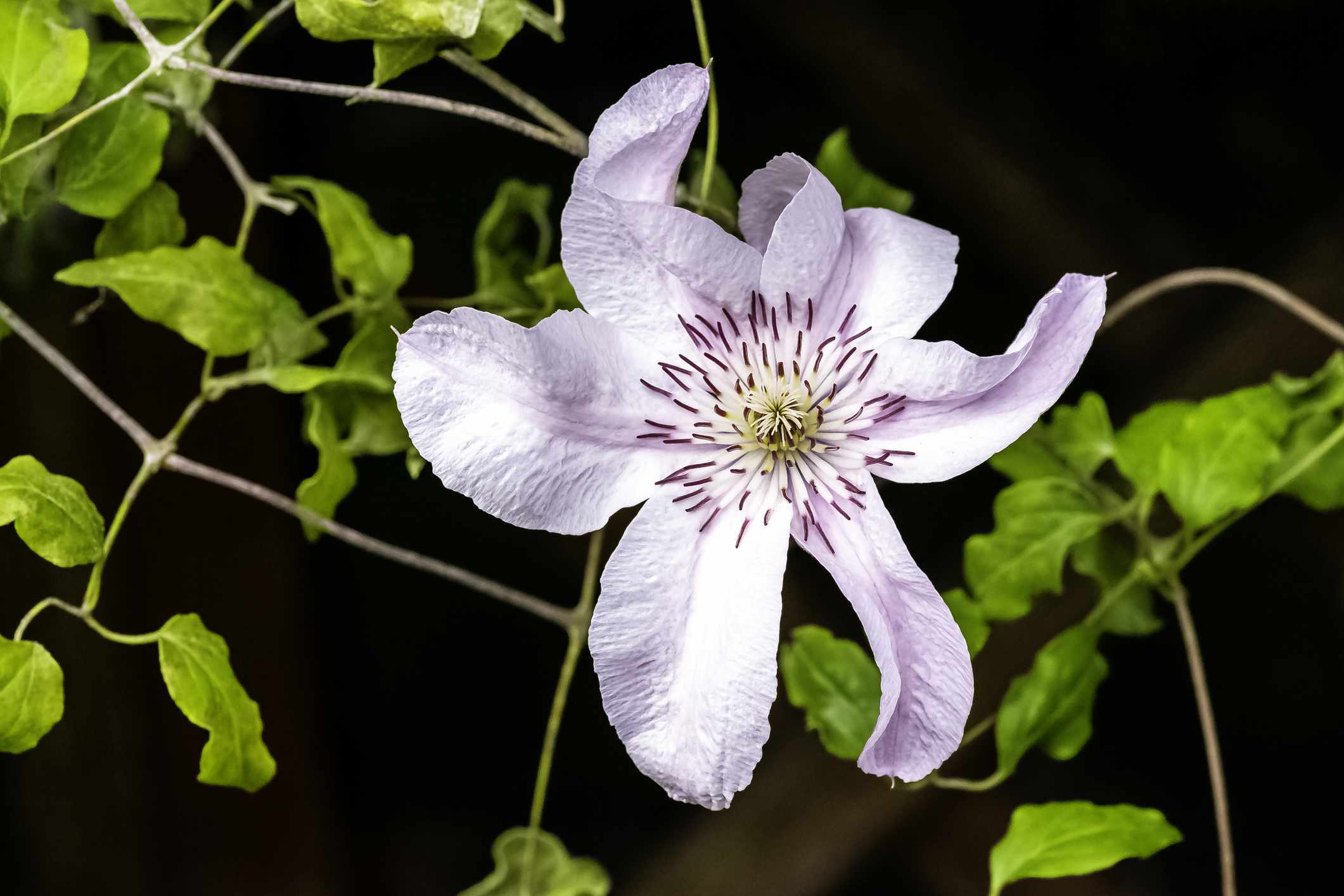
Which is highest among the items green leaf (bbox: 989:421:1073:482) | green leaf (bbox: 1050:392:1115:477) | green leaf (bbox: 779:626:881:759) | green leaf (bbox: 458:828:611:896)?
green leaf (bbox: 1050:392:1115:477)

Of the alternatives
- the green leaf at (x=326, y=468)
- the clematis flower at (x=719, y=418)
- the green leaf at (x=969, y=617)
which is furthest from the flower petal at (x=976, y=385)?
the green leaf at (x=326, y=468)

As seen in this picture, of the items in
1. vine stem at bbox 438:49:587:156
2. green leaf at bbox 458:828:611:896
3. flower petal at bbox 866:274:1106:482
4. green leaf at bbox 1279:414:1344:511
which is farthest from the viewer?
green leaf at bbox 458:828:611:896

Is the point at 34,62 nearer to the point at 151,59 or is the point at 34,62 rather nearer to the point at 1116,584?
the point at 151,59

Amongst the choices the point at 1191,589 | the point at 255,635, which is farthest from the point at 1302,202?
the point at 255,635

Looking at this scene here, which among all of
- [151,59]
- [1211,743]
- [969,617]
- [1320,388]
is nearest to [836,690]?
[969,617]

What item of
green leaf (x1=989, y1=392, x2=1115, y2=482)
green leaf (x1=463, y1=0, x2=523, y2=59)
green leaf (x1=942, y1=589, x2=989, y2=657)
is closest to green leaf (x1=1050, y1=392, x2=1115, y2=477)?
green leaf (x1=989, y1=392, x2=1115, y2=482)

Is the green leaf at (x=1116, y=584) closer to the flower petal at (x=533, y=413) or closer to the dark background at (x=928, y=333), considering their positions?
the dark background at (x=928, y=333)

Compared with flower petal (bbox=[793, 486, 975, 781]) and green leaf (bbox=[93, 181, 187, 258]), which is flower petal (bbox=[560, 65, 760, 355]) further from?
green leaf (bbox=[93, 181, 187, 258])
